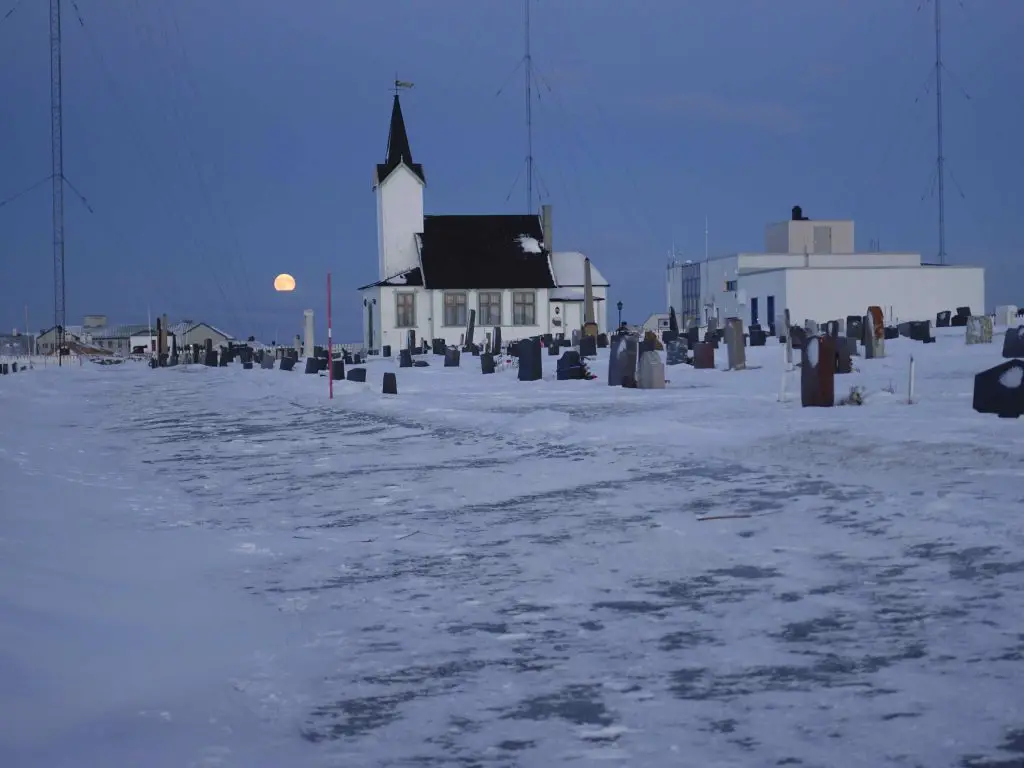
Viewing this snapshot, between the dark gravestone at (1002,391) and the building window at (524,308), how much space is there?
4951 centimetres

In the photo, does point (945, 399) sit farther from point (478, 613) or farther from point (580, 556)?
point (478, 613)

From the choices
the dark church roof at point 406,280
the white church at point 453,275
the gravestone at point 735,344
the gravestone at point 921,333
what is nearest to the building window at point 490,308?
the white church at point 453,275

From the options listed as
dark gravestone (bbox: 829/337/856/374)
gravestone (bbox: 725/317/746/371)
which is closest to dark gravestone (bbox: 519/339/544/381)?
gravestone (bbox: 725/317/746/371)

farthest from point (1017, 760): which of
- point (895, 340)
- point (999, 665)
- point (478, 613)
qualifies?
point (895, 340)

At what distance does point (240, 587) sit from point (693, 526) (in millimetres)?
3101

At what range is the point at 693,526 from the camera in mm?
7875

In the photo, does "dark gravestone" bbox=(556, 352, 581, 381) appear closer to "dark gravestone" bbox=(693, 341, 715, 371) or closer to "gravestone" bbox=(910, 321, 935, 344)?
"dark gravestone" bbox=(693, 341, 715, 371)

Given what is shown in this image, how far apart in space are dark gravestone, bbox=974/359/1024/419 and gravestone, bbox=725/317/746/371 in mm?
11950

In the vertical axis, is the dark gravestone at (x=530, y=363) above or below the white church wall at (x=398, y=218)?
below

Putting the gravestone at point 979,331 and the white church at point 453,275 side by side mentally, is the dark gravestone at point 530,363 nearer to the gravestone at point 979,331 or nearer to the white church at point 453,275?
the gravestone at point 979,331

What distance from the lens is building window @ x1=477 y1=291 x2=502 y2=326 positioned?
62.9 meters

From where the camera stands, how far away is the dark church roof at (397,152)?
64062 millimetres

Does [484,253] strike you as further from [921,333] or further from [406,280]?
[921,333]

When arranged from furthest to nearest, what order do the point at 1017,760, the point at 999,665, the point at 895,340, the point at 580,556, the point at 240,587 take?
the point at 895,340 → the point at 580,556 → the point at 240,587 → the point at 999,665 → the point at 1017,760
